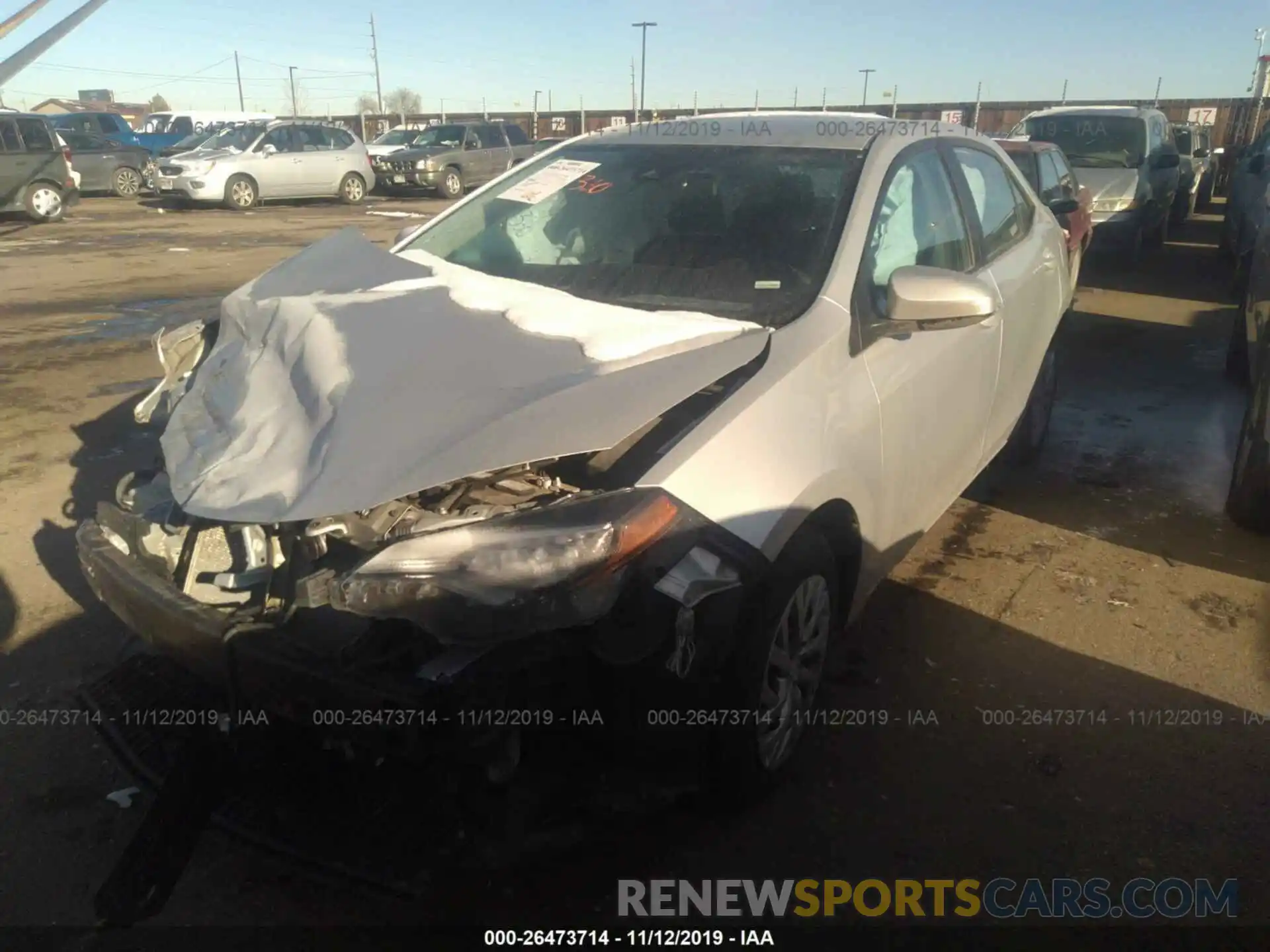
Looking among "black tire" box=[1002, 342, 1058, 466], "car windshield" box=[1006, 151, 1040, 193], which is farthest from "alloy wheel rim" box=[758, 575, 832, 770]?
"car windshield" box=[1006, 151, 1040, 193]

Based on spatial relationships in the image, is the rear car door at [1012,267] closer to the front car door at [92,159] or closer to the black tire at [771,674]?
the black tire at [771,674]

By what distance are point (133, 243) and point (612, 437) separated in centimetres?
1405

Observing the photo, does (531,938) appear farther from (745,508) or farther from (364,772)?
(745,508)

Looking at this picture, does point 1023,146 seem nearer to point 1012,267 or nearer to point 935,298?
point 1012,267

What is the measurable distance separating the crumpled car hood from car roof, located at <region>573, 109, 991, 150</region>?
39.4 inches

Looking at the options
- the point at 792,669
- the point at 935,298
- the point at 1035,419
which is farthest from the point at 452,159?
the point at 792,669

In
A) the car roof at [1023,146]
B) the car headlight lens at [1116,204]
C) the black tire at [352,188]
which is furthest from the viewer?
the black tire at [352,188]

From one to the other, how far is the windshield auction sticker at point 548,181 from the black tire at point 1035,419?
8.00ft

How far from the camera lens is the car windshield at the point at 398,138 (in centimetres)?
2517

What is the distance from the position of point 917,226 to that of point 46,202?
1730cm

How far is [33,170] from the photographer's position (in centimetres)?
1573

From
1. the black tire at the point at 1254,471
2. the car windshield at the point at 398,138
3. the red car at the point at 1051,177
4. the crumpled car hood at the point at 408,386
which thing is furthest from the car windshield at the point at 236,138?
the black tire at the point at 1254,471

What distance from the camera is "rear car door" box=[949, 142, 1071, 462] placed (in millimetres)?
3838

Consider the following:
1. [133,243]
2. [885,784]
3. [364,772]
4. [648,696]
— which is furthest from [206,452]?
[133,243]
